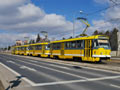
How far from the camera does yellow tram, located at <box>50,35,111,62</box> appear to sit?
19.5 meters

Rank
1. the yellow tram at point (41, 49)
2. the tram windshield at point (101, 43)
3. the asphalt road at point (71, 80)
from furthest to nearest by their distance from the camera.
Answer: the yellow tram at point (41, 49) < the tram windshield at point (101, 43) < the asphalt road at point (71, 80)

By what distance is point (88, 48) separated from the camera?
67.4 feet

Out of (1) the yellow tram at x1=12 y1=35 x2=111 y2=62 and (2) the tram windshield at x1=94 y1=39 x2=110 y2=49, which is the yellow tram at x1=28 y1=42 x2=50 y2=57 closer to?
(1) the yellow tram at x1=12 y1=35 x2=111 y2=62

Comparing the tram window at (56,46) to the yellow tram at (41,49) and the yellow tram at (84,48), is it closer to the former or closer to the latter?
the yellow tram at (84,48)

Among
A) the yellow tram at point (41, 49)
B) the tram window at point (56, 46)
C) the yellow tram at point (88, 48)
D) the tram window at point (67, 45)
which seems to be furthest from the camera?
the yellow tram at point (41, 49)

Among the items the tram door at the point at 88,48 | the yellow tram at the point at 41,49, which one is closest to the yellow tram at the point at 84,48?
→ the tram door at the point at 88,48

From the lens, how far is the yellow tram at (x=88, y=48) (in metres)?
19.5

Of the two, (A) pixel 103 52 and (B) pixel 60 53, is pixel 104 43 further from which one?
(B) pixel 60 53

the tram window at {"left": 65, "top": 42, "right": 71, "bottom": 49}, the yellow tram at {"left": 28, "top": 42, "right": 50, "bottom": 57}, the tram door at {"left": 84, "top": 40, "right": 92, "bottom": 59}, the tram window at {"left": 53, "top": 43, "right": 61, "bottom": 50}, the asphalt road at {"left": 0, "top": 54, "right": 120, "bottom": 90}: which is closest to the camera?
the asphalt road at {"left": 0, "top": 54, "right": 120, "bottom": 90}

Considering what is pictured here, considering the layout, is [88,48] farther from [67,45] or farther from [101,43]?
[67,45]

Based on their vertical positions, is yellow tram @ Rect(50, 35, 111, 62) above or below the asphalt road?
above

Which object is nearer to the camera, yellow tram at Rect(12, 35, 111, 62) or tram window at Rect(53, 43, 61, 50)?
yellow tram at Rect(12, 35, 111, 62)

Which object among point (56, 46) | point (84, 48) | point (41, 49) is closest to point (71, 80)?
point (84, 48)

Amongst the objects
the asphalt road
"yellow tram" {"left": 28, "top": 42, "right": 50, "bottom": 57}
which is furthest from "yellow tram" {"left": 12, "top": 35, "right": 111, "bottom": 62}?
the asphalt road
